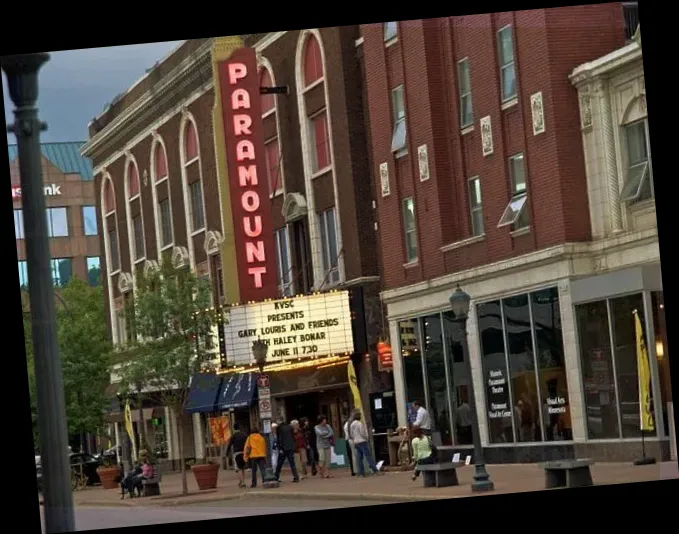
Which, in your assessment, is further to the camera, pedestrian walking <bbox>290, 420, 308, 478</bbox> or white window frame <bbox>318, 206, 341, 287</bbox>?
white window frame <bbox>318, 206, 341, 287</bbox>

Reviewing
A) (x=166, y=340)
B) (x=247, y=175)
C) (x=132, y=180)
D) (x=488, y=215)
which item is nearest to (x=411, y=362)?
(x=488, y=215)

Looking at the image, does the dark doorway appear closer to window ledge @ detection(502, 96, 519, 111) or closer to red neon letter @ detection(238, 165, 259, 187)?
red neon letter @ detection(238, 165, 259, 187)

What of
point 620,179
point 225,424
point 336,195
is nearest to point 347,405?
point 225,424

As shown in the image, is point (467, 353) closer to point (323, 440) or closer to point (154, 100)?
point (323, 440)

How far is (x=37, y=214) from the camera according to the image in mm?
16094

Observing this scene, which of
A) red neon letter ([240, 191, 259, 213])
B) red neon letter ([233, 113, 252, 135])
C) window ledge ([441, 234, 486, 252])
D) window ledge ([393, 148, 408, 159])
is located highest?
red neon letter ([233, 113, 252, 135])

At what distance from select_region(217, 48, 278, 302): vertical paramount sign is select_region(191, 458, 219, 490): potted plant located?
2.19m

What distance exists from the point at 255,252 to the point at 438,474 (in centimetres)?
396

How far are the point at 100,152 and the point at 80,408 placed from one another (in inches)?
132

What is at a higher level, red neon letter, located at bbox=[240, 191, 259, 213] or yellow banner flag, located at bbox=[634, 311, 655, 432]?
red neon letter, located at bbox=[240, 191, 259, 213]

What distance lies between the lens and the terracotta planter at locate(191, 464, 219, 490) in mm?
18172

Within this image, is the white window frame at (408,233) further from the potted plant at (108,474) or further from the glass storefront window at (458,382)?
the potted plant at (108,474)

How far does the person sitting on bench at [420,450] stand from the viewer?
1809cm

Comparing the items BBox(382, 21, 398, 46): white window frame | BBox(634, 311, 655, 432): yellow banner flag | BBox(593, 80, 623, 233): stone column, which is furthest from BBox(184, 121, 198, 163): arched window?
BBox(634, 311, 655, 432): yellow banner flag
